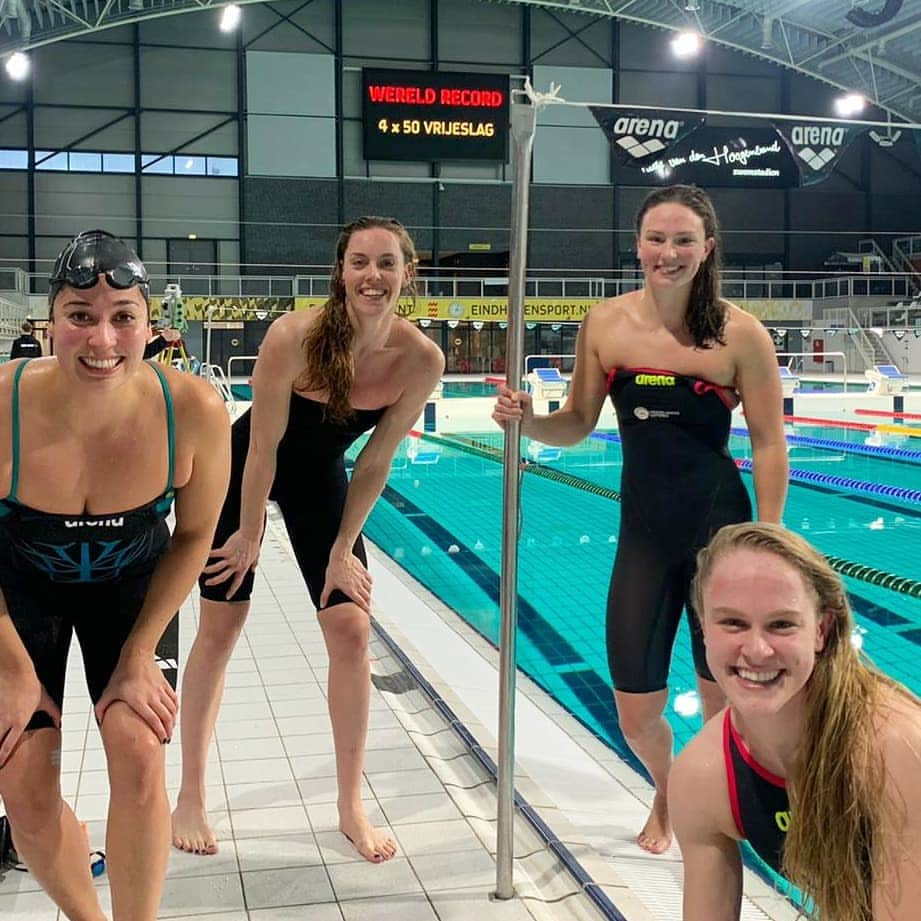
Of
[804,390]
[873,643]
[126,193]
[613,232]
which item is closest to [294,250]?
[126,193]

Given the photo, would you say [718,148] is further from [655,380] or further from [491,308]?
[655,380]

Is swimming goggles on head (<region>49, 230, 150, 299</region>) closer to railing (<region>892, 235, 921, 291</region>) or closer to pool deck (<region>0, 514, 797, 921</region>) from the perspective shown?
pool deck (<region>0, 514, 797, 921</region>)

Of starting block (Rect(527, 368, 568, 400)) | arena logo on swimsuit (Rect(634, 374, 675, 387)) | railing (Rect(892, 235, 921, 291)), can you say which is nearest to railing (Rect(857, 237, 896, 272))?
railing (Rect(892, 235, 921, 291))

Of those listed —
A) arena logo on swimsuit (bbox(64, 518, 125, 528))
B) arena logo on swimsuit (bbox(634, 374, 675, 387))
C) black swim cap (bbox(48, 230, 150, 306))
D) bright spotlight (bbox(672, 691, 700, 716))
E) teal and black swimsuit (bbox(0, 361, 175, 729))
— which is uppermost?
black swim cap (bbox(48, 230, 150, 306))

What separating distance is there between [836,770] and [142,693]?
1.25 m

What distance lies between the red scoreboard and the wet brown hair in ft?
81.3

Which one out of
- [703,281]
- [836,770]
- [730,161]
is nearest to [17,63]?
[730,161]

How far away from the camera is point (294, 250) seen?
27.0 m

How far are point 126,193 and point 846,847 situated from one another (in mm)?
26631

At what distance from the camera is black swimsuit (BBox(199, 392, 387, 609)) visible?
2.83 m

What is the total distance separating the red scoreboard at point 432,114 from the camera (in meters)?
25.8

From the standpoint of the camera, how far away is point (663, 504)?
254cm

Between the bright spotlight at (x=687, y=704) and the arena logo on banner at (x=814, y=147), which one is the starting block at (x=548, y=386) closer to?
the arena logo on banner at (x=814, y=147)

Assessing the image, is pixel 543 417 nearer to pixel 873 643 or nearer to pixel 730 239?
pixel 873 643
